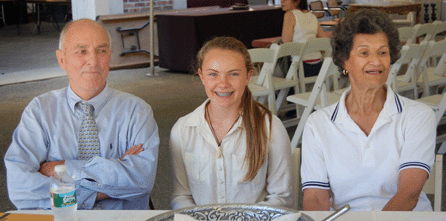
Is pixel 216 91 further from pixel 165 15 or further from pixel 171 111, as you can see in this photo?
pixel 165 15

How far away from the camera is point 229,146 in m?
1.92

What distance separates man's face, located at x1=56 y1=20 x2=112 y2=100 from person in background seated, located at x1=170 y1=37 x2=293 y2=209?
1.25 feet

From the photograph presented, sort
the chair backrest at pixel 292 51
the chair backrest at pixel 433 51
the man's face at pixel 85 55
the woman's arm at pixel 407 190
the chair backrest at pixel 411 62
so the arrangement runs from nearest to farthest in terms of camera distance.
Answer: the woman's arm at pixel 407 190 < the man's face at pixel 85 55 < the chair backrest at pixel 411 62 < the chair backrest at pixel 292 51 < the chair backrest at pixel 433 51

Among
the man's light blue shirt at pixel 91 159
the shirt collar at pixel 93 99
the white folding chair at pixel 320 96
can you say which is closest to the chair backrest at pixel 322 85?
the white folding chair at pixel 320 96

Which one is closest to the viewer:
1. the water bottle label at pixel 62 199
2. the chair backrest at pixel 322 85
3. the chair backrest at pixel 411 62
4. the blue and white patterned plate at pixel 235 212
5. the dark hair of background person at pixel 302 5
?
the blue and white patterned plate at pixel 235 212

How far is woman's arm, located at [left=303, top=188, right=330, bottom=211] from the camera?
1867mm

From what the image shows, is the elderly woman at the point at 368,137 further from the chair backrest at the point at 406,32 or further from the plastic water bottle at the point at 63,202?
the chair backrest at the point at 406,32

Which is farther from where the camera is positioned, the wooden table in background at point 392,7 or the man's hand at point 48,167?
the wooden table in background at point 392,7

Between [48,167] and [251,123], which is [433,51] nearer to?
[251,123]

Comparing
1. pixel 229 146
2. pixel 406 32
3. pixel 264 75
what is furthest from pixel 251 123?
pixel 406 32

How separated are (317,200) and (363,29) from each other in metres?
0.66

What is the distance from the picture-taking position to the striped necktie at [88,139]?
1985 mm

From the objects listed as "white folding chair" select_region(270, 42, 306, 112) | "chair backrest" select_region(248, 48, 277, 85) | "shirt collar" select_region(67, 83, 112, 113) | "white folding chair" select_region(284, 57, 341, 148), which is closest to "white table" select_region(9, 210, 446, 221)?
"shirt collar" select_region(67, 83, 112, 113)

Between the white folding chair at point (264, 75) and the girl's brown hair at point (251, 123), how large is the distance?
2.21 metres
